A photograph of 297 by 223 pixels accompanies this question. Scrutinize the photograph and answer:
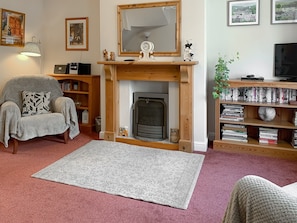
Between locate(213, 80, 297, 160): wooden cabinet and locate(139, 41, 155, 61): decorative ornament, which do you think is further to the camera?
locate(139, 41, 155, 61): decorative ornament

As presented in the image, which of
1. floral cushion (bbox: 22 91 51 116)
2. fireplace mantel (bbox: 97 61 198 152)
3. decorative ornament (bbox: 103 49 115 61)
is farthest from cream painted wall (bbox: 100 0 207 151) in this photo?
floral cushion (bbox: 22 91 51 116)

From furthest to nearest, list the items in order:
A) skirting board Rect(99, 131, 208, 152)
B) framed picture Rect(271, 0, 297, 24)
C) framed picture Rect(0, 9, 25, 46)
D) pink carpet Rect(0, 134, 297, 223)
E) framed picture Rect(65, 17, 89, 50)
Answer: framed picture Rect(65, 17, 89, 50)
framed picture Rect(0, 9, 25, 46)
skirting board Rect(99, 131, 208, 152)
framed picture Rect(271, 0, 297, 24)
pink carpet Rect(0, 134, 297, 223)

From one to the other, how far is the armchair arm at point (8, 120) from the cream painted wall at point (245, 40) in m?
2.64

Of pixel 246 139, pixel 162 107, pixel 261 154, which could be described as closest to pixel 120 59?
pixel 162 107

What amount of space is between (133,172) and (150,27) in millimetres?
2035

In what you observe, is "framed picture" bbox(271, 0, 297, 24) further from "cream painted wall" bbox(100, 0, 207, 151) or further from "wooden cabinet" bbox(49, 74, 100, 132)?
"wooden cabinet" bbox(49, 74, 100, 132)

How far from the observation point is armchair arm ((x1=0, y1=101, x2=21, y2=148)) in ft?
10.9

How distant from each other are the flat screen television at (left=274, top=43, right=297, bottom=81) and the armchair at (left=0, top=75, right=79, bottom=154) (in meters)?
2.86

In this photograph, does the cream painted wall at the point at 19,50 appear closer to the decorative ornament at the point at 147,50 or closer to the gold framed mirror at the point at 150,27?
the gold framed mirror at the point at 150,27

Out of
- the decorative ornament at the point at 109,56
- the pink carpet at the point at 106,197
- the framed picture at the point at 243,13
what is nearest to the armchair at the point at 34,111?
the pink carpet at the point at 106,197

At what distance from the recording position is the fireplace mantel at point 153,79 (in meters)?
3.52

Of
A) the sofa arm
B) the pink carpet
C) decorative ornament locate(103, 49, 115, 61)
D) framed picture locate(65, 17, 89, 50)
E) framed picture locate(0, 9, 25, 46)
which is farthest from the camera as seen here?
framed picture locate(65, 17, 89, 50)

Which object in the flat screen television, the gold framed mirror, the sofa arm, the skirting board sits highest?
the gold framed mirror

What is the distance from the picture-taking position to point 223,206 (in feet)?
7.28
